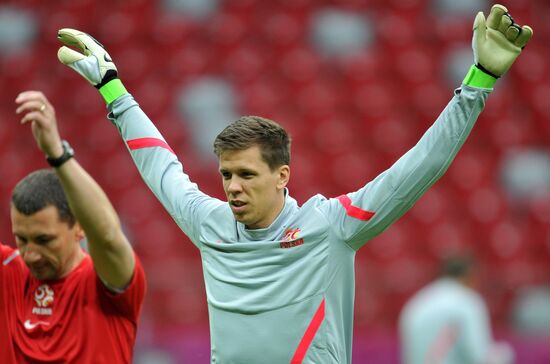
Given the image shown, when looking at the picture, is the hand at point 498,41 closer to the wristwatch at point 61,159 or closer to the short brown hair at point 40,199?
the wristwatch at point 61,159

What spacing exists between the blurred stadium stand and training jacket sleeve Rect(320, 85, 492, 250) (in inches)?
240

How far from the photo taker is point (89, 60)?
3.75 metres

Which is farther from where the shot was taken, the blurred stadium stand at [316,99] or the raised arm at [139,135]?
the blurred stadium stand at [316,99]

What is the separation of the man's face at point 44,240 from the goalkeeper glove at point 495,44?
1572mm

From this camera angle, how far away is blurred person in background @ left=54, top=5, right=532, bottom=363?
3.25m

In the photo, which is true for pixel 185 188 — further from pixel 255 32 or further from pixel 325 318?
pixel 255 32

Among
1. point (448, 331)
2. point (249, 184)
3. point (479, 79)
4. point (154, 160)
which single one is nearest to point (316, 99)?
point (448, 331)

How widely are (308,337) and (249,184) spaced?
58 centimetres

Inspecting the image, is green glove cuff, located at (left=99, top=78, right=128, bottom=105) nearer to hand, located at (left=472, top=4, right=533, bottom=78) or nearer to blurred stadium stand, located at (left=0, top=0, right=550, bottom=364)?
hand, located at (left=472, top=4, right=533, bottom=78)

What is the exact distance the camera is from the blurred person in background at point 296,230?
3.25 m

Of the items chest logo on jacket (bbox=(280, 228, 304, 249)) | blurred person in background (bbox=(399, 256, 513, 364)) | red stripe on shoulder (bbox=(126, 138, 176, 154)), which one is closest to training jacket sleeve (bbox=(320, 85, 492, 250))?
chest logo on jacket (bbox=(280, 228, 304, 249))

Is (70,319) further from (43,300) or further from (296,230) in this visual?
(296,230)

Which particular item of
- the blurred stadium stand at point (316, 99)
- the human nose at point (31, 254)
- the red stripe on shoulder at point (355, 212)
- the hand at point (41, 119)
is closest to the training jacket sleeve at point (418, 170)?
the red stripe on shoulder at point (355, 212)

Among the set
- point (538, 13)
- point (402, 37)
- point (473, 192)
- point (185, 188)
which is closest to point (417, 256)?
point (473, 192)
